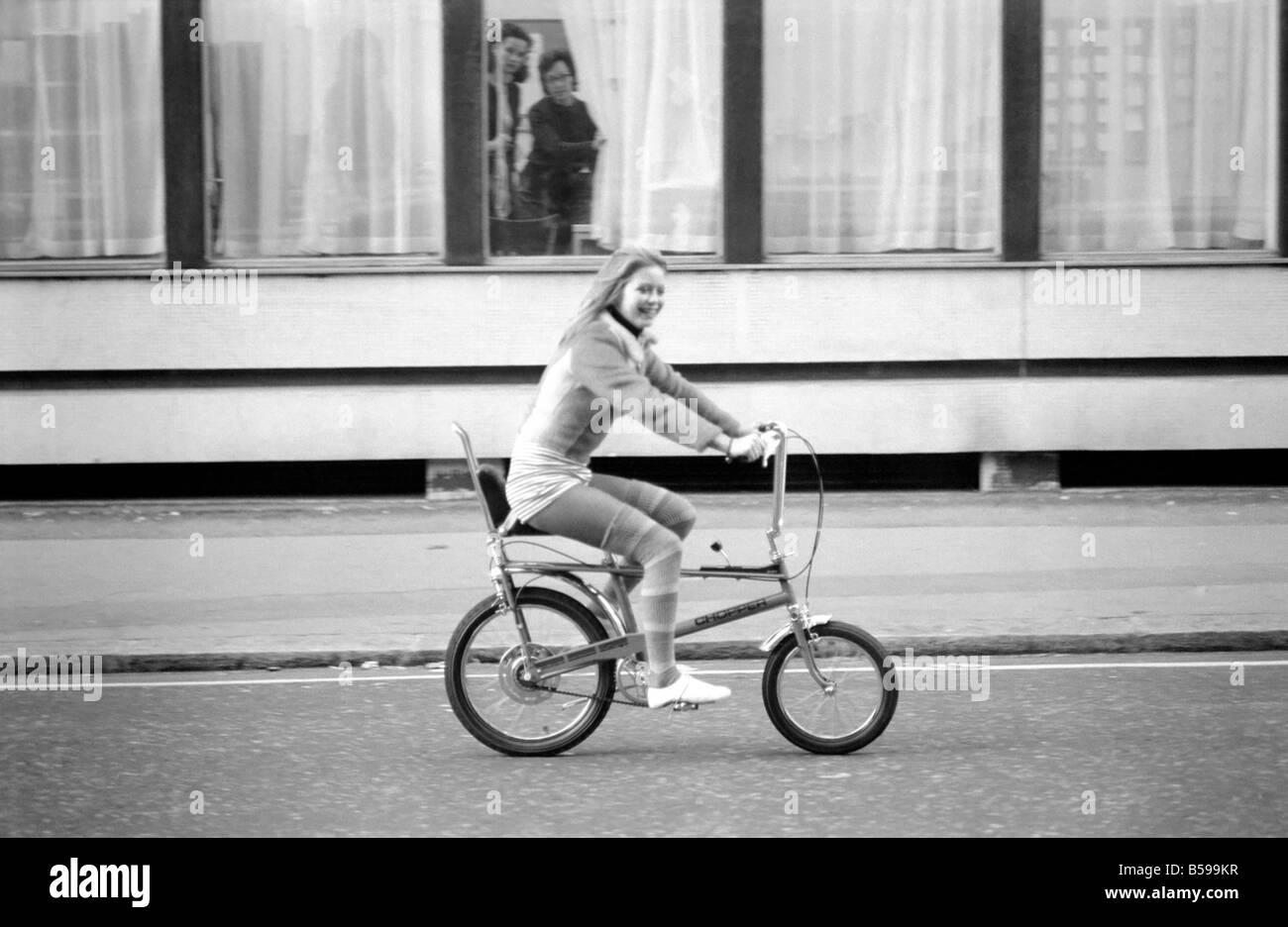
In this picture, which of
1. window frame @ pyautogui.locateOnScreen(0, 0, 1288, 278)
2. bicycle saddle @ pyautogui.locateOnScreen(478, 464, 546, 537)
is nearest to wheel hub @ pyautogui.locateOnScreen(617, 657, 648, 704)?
bicycle saddle @ pyautogui.locateOnScreen(478, 464, 546, 537)

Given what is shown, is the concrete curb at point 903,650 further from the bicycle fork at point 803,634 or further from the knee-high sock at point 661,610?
the knee-high sock at point 661,610

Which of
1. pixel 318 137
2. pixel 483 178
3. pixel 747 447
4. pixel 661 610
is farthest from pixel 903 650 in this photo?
pixel 318 137

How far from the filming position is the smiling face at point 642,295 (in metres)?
6.41

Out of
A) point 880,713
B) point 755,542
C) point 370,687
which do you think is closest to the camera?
point 880,713

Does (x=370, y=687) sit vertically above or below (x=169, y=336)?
below

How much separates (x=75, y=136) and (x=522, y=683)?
8.76 m

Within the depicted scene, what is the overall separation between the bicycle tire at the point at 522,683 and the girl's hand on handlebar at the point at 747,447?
0.87 m

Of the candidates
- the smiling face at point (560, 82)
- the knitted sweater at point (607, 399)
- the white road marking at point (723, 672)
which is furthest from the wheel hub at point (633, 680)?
the smiling face at point (560, 82)

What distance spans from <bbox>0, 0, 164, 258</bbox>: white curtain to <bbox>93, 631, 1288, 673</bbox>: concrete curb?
5944 millimetres

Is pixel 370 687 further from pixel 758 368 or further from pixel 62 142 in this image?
pixel 62 142

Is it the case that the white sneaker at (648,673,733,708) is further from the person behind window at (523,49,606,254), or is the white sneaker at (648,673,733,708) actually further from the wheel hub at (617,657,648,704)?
the person behind window at (523,49,606,254)

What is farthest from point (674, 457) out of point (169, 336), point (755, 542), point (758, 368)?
point (169, 336)

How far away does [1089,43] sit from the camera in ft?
44.5

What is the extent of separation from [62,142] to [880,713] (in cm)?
955
